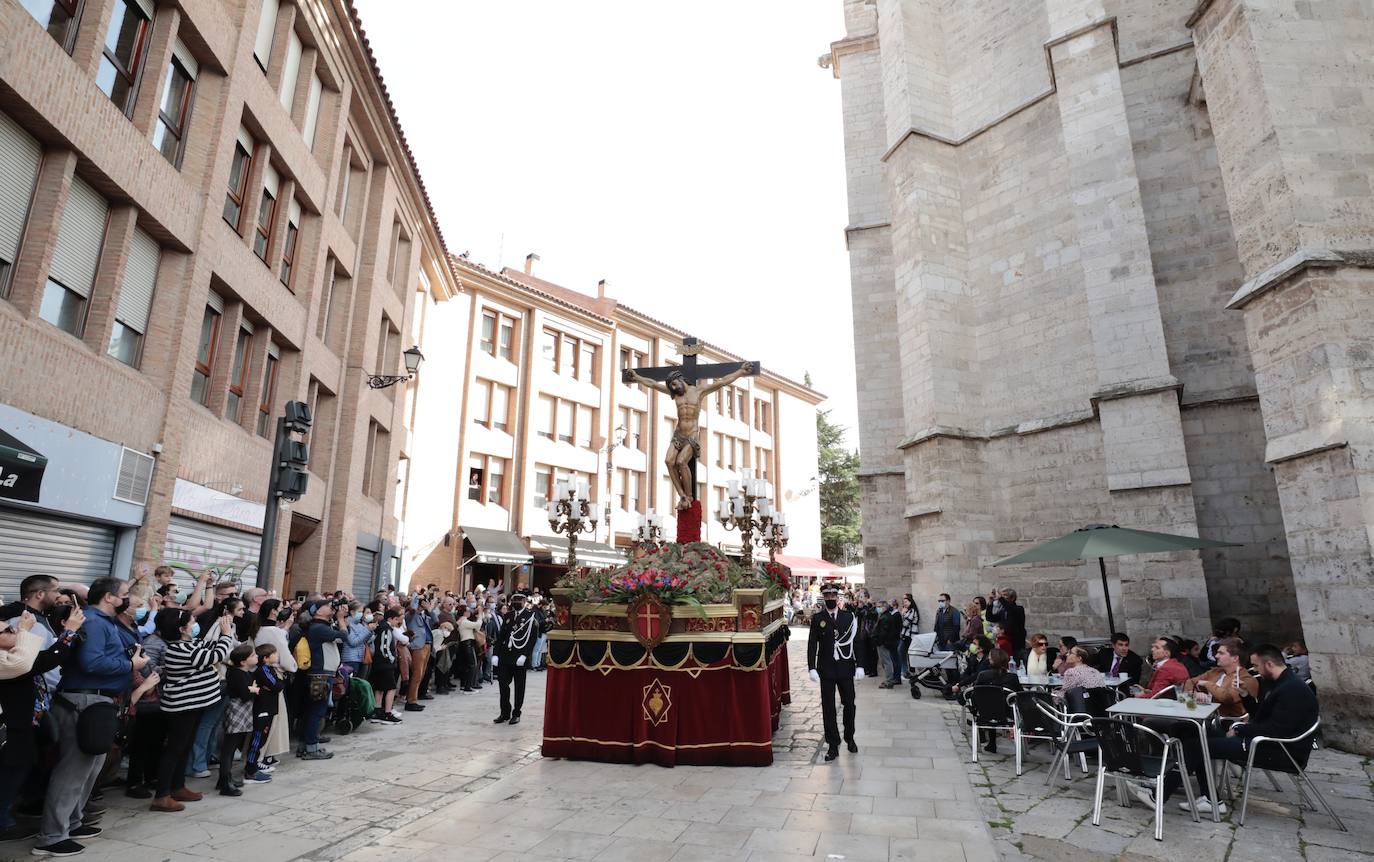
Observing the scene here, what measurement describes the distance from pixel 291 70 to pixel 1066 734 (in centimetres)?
1807

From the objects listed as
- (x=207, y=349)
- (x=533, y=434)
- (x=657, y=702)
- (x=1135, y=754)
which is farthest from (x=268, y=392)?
(x=1135, y=754)

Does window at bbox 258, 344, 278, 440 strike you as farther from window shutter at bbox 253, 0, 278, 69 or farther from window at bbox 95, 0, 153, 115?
window shutter at bbox 253, 0, 278, 69

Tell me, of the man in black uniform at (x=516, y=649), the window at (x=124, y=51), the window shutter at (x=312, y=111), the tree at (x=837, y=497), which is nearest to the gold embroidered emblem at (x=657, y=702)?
the man in black uniform at (x=516, y=649)

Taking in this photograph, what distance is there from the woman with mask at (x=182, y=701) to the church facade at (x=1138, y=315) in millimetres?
11086

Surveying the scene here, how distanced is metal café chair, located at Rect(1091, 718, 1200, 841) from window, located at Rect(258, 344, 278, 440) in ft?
49.1

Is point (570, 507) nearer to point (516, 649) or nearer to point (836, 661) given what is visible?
point (516, 649)

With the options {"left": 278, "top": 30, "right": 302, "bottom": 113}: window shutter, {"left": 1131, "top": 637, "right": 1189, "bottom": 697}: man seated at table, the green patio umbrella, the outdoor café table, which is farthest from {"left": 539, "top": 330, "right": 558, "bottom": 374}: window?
the outdoor café table

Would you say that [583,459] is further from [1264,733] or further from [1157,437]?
[1264,733]

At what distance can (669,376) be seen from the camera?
1000cm

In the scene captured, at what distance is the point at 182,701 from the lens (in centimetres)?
590

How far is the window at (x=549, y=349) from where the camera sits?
1201 inches

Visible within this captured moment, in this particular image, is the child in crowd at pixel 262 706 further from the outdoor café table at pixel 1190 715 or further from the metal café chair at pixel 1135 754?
the outdoor café table at pixel 1190 715

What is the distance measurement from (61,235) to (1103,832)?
12.8m

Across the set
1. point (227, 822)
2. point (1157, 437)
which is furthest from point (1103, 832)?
point (1157, 437)
